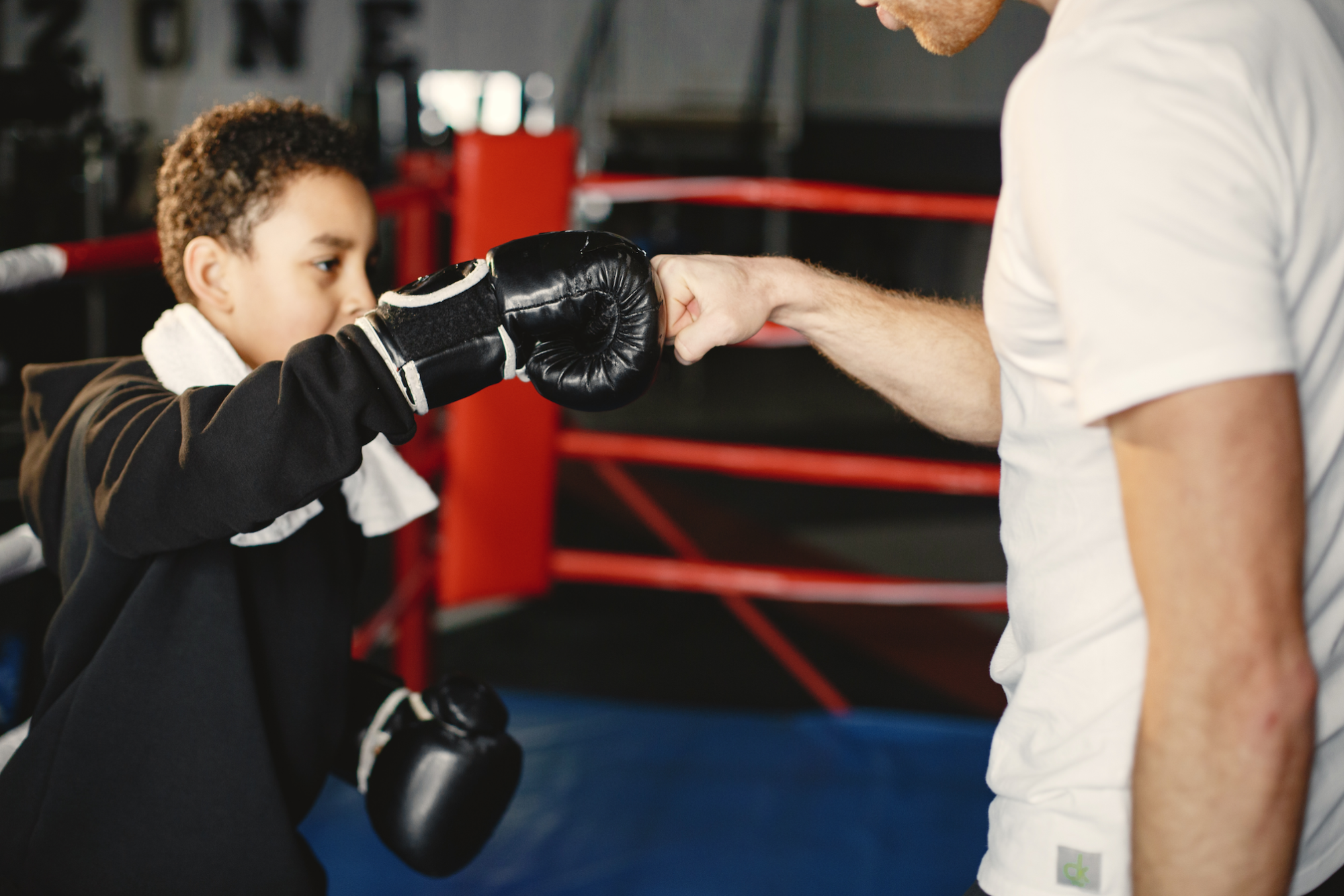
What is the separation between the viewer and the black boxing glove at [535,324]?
0.68 m

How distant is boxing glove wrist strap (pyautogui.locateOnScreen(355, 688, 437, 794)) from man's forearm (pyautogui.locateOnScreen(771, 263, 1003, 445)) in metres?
0.50

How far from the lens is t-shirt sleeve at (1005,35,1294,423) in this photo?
16.6 inches

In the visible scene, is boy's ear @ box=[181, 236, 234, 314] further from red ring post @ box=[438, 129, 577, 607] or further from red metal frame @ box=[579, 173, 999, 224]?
red metal frame @ box=[579, 173, 999, 224]

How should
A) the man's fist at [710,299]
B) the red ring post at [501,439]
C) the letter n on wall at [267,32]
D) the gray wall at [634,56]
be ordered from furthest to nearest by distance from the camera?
the letter n on wall at [267,32] → the gray wall at [634,56] → the red ring post at [501,439] → the man's fist at [710,299]

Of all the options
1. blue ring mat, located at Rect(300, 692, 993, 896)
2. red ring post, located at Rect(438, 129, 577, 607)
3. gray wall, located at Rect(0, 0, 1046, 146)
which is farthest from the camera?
gray wall, located at Rect(0, 0, 1046, 146)

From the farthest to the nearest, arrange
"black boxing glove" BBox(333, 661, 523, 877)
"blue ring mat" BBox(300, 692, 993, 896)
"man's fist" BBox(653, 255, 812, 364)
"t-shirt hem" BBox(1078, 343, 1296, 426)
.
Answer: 1. "blue ring mat" BBox(300, 692, 993, 896)
2. "black boxing glove" BBox(333, 661, 523, 877)
3. "man's fist" BBox(653, 255, 812, 364)
4. "t-shirt hem" BBox(1078, 343, 1296, 426)

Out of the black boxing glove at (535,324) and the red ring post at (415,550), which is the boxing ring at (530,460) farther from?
Result: the black boxing glove at (535,324)

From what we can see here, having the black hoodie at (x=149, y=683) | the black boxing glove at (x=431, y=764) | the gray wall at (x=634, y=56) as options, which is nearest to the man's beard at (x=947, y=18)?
the black hoodie at (x=149, y=683)

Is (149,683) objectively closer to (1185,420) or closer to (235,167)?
(235,167)

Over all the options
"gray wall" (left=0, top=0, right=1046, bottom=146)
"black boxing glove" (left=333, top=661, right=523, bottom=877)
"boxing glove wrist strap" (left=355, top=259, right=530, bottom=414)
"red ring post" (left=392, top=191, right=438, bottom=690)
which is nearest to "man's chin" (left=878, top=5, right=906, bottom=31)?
"boxing glove wrist strap" (left=355, top=259, right=530, bottom=414)

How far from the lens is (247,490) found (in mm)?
639

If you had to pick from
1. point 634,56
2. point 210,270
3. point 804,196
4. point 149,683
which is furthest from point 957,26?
point 634,56

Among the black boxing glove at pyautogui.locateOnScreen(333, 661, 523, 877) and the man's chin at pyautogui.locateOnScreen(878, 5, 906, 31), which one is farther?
the black boxing glove at pyautogui.locateOnScreen(333, 661, 523, 877)

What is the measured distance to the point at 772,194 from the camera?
1561 millimetres
